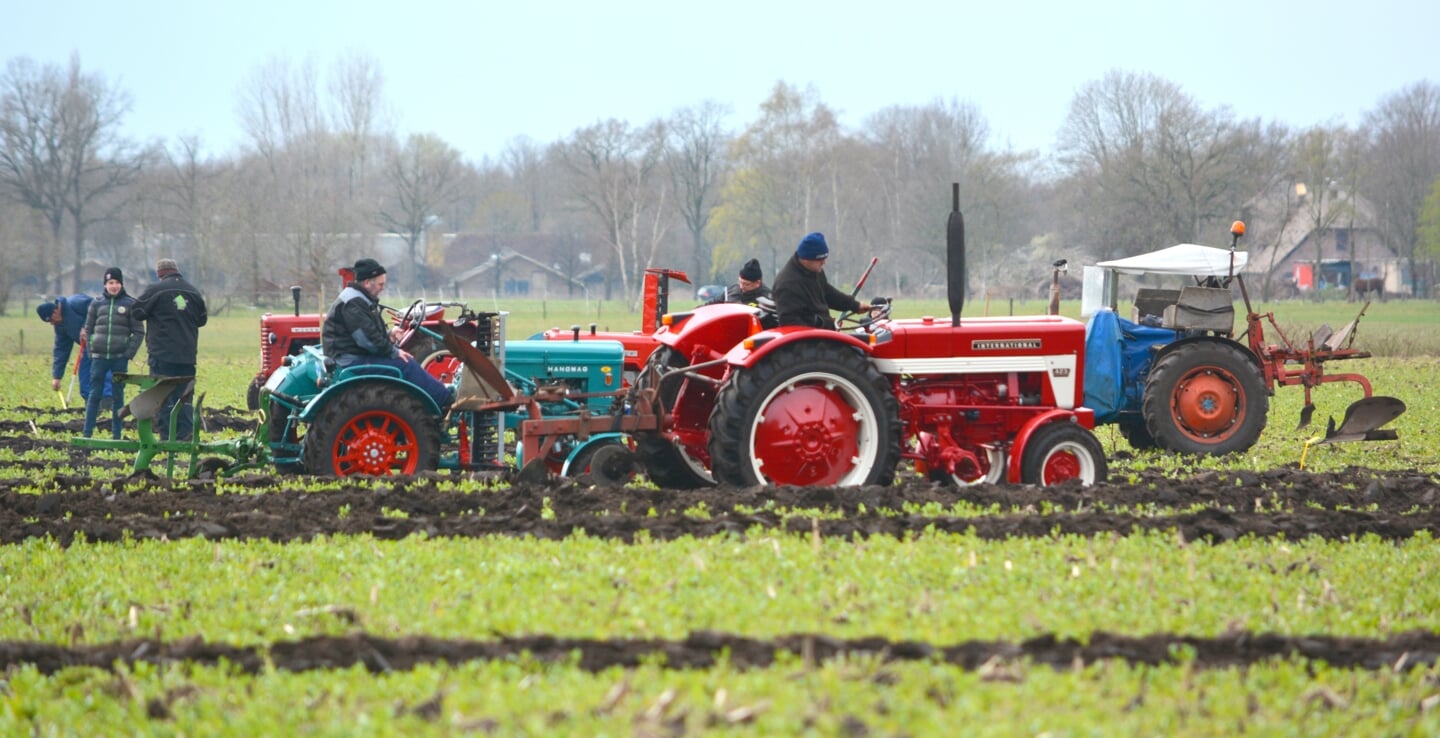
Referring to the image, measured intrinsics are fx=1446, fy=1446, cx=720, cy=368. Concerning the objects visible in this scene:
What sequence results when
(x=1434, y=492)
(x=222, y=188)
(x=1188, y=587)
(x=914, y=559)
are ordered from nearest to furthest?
(x=1188, y=587), (x=914, y=559), (x=1434, y=492), (x=222, y=188)

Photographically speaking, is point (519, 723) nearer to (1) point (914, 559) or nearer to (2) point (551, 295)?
(1) point (914, 559)

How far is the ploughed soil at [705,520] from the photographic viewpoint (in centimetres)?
490

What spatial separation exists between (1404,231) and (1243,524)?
69.1 meters

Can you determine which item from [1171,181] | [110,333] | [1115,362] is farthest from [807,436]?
[1171,181]

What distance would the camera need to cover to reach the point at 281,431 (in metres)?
10.2

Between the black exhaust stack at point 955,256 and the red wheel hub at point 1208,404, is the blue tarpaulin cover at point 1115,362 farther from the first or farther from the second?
the black exhaust stack at point 955,256

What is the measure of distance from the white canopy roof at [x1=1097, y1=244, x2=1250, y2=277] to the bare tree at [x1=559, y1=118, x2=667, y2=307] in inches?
2089

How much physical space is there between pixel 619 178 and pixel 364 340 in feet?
204

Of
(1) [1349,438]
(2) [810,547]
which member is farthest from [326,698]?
(1) [1349,438]

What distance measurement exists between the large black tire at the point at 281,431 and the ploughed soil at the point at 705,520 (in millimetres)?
206

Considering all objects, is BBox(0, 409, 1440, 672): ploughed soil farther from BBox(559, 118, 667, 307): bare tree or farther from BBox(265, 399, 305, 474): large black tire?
BBox(559, 118, 667, 307): bare tree

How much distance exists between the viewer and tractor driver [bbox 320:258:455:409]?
31.1ft

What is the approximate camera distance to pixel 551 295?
9119cm

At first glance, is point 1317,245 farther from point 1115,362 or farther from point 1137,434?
point 1115,362
